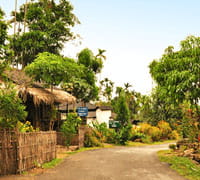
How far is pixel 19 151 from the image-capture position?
8531mm

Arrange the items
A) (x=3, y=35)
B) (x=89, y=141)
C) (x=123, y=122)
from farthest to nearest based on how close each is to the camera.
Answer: (x=123, y=122) → (x=89, y=141) → (x=3, y=35)

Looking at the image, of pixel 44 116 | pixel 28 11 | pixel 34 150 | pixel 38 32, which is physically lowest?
pixel 34 150

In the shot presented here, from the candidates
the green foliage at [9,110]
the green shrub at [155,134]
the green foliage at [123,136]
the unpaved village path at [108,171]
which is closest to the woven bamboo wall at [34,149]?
the green foliage at [9,110]

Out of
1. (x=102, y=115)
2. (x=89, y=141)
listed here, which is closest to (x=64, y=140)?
(x=89, y=141)

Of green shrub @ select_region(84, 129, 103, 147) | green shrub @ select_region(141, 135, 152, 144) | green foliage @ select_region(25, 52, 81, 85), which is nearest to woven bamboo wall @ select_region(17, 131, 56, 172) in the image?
green foliage @ select_region(25, 52, 81, 85)

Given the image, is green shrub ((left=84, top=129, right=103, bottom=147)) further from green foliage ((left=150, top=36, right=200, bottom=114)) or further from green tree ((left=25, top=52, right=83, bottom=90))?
green foliage ((left=150, top=36, right=200, bottom=114))

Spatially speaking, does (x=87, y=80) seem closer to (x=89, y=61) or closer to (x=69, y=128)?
(x=89, y=61)

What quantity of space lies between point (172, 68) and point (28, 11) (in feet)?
74.4

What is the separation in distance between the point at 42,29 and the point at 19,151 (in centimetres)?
2248

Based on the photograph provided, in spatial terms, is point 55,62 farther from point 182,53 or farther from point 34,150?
point 182,53

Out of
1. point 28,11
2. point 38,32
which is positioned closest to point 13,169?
point 38,32

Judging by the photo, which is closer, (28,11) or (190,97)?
(190,97)

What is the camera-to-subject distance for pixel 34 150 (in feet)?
31.6

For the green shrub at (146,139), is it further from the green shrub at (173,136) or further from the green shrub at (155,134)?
the green shrub at (173,136)
